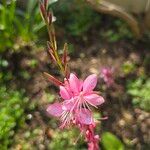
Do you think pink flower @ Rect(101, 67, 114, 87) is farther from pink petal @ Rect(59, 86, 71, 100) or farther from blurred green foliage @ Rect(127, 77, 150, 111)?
pink petal @ Rect(59, 86, 71, 100)

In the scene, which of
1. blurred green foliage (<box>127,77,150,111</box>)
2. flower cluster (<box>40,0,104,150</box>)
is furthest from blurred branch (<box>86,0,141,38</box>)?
flower cluster (<box>40,0,104,150</box>)

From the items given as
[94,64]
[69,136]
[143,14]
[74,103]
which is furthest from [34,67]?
[74,103]

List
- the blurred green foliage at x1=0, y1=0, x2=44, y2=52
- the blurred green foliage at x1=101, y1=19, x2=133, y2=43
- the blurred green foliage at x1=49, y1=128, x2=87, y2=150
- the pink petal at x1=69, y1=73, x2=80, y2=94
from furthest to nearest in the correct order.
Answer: the blurred green foliage at x1=101, y1=19, x2=133, y2=43 < the blurred green foliage at x1=0, y1=0, x2=44, y2=52 < the blurred green foliage at x1=49, y1=128, x2=87, y2=150 < the pink petal at x1=69, y1=73, x2=80, y2=94

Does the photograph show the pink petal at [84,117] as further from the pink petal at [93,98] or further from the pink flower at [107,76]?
the pink flower at [107,76]

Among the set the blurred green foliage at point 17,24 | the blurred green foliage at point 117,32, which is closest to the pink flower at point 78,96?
the blurred green foliage at point 17,24

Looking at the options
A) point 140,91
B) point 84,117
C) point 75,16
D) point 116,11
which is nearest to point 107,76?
point 140,91

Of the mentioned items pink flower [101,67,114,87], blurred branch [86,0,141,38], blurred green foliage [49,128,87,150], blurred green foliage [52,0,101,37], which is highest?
blurred branch [86,0,141,38]
